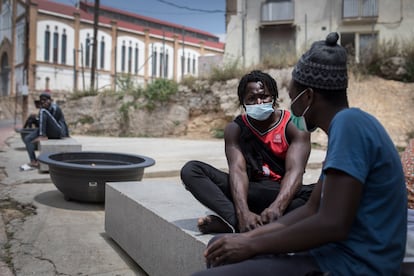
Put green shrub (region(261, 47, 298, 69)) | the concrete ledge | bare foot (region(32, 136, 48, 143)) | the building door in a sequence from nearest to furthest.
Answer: the concrete ledge < bare foot (region(32, 136, 48, 143)) < green shrub (region(261, 47, 298, 69)) < the building door

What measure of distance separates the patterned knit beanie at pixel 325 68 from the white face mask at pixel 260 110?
1067mm

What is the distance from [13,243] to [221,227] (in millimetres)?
2352

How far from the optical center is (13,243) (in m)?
3.76

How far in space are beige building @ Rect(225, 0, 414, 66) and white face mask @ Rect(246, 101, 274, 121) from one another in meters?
21.4

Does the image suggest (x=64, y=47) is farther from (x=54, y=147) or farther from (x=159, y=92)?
(x=54, y=147)

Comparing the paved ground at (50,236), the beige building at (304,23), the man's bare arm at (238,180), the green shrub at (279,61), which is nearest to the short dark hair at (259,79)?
the man's bare arm at (238,180)

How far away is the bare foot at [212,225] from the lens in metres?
2.32

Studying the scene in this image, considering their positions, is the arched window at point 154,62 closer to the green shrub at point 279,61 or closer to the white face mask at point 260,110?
the green shrub at point 279,61

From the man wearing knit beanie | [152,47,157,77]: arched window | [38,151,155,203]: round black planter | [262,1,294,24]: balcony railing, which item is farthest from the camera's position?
[152,47,157,77]: arched window

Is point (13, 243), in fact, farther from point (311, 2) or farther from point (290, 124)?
point (311, 2)

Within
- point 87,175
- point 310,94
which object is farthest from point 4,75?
point 310,94

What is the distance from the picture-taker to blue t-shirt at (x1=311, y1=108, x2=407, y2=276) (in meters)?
1.33

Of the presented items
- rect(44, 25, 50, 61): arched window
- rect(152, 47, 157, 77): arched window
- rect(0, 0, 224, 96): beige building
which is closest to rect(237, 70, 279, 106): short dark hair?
rect(0, 0, 224, 96): beige building

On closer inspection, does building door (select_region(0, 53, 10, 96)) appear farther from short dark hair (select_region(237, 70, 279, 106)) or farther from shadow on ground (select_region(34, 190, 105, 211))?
short dark hair (select_region(237, 70, 279, 106))
